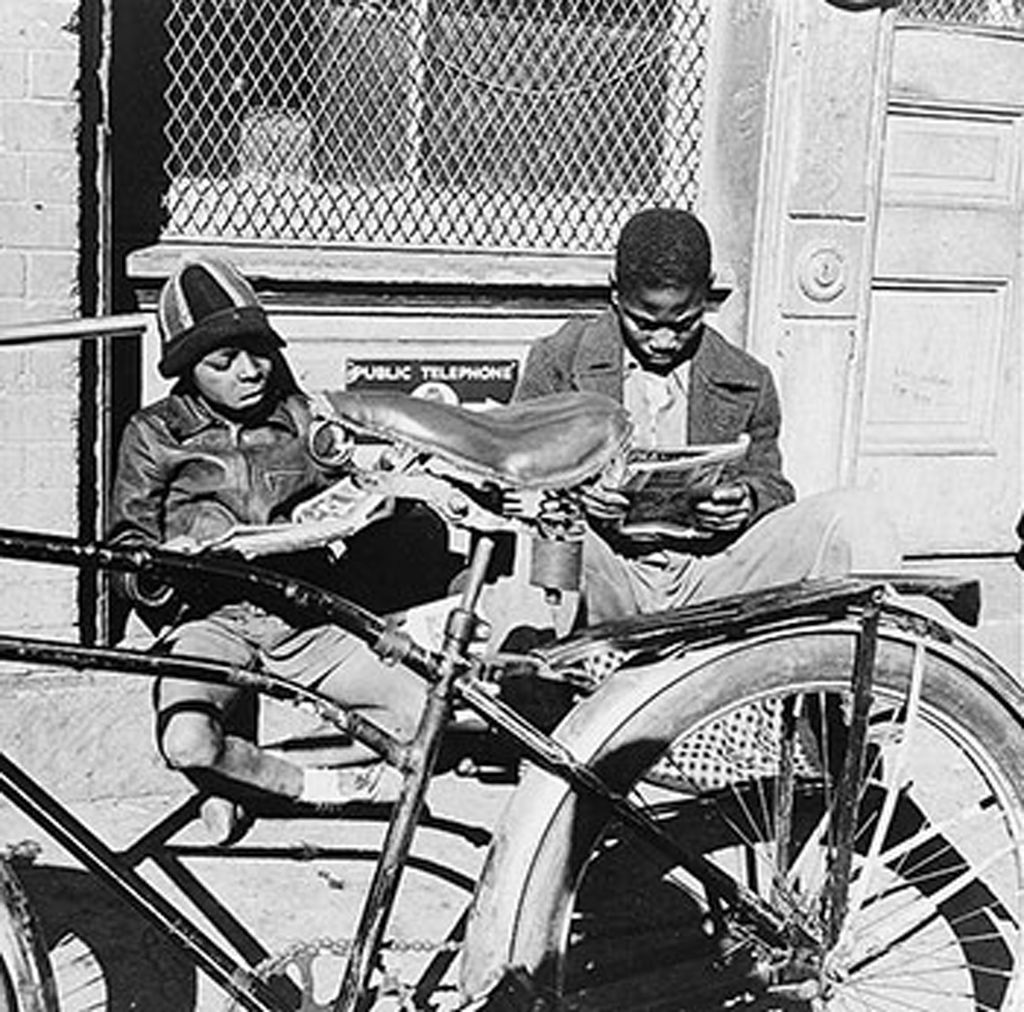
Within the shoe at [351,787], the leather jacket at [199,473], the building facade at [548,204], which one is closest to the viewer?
the shoe at [351,787]

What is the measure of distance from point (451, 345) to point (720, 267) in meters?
0.88

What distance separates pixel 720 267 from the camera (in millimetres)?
6090

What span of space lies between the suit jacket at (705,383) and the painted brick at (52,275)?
1.11 metres

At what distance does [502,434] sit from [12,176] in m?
2.02

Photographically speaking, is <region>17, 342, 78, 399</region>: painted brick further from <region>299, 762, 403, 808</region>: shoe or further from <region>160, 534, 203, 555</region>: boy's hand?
<region>299, 762, 403, 808</region>: shoe

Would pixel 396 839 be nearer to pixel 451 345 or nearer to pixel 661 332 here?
pixel 661 332

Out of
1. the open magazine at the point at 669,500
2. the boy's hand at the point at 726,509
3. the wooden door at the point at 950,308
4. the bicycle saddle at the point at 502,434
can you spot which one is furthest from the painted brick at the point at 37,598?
A: the wooden door at the point at 950,308

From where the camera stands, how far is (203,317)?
4.57m

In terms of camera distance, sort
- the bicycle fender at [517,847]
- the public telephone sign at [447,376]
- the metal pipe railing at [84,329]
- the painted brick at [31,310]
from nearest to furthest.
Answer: the metal pipe railing at [84,329]
the bicycle fender at [517,847]
the painted brick at [31,310]
the public telephone sign at [447,376]

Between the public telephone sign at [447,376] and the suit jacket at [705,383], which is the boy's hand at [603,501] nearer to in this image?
the suit jacket at [705,383]

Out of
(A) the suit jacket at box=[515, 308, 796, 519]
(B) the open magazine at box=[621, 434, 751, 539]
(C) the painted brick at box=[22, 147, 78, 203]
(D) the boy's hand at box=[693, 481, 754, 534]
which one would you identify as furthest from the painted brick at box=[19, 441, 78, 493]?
(D) the boy's hand at box=[693, 481, 754, 534]

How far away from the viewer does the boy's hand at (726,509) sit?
4.59 meters

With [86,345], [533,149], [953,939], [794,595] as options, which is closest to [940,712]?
[794,595]

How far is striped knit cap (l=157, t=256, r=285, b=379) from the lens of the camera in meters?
4.52
